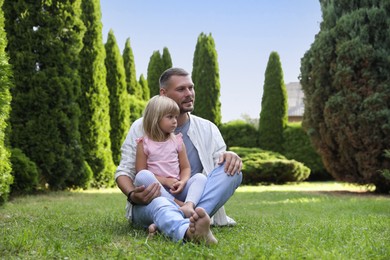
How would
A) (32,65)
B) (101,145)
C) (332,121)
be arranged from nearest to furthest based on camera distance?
(32,65) < (332,121) < (101,145)

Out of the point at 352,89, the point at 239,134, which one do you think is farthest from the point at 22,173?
the point at 239,134

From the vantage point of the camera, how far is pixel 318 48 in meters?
10.9

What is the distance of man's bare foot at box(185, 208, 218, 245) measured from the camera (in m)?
2.91

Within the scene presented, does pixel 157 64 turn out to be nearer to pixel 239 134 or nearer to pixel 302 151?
pixel 239 134

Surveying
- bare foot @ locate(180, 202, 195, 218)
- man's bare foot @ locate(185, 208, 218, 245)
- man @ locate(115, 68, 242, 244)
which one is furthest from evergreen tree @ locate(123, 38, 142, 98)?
man's bare foot @ locate(185, 208, 218, 245)

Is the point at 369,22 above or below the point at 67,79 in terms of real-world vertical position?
above

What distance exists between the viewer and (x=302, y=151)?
1794cm

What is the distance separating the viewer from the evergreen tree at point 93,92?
12305 mm

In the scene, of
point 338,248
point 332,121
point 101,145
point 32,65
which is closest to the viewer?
point 338,248

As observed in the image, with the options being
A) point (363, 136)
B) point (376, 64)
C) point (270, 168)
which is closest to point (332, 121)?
point (363, 136)

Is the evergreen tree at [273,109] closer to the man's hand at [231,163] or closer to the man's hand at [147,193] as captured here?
the man's hand at [231,163]

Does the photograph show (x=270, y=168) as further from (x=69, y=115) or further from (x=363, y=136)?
(x=69, y=115)

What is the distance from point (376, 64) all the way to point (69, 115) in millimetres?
6825

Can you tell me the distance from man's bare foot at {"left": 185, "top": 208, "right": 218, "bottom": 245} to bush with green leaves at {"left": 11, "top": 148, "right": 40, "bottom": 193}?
655 centimetres
